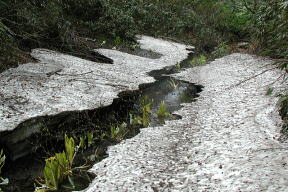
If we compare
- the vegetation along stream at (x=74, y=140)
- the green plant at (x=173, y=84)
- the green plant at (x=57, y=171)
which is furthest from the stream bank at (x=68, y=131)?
the green plant at (x=173, y=84)

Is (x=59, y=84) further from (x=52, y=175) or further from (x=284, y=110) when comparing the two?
(x=284, y=110)

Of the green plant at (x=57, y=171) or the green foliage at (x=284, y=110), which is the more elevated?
the green foliage at (x=284, y=110)

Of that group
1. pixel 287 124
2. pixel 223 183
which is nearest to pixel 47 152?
pixel 223 183

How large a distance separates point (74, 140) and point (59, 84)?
2.13 m

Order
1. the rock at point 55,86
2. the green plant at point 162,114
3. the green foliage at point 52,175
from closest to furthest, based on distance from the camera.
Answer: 1. the green foliage at point 52,175
2. the rock at point 55,86
3. the green plant at point 162,114

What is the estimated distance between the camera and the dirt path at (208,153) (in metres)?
4.68

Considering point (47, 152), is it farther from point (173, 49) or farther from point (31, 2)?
point (173, 49)

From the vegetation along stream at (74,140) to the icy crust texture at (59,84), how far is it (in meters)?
0.23

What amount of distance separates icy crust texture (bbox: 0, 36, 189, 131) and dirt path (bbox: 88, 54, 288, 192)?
66.4 inches

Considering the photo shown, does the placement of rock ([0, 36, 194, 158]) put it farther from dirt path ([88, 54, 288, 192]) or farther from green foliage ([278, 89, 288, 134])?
green foliage ([278, 89, 288, 134])

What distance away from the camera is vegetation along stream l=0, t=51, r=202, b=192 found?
209 inches

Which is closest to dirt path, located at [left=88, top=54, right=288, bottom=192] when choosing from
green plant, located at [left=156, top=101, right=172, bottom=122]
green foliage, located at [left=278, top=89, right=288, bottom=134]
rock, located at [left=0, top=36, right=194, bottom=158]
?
green foliage, located at [left=278, top=89, right=288, bottom=134]

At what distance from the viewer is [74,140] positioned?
6.87 m

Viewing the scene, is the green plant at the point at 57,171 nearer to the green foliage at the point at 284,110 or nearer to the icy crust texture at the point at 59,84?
the icy crust texture at the point at 59,84
